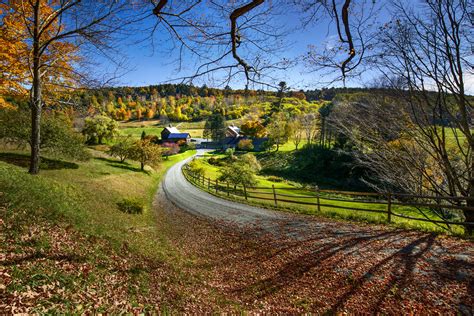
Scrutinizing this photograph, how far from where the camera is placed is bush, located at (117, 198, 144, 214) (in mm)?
12406

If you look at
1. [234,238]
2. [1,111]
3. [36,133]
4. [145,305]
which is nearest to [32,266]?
Answer: [145,305]

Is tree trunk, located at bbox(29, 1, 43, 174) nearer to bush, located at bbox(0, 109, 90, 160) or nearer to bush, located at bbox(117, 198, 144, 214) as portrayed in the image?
bush, located at bbox(117, 198, 144, 214)

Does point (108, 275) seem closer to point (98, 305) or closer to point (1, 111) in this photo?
point (98, 305)

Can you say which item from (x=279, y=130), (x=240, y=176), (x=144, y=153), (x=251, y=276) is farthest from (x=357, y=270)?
(x=279, y=130)

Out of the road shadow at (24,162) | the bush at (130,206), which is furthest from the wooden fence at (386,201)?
the road shadow at (24,162)

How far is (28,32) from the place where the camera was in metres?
7.74

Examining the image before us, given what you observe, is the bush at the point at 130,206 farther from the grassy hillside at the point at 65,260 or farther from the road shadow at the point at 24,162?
the road shadow at the point at 24,162

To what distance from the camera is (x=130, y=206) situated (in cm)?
1264

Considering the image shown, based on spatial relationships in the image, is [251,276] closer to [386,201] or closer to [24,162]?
[386,201]

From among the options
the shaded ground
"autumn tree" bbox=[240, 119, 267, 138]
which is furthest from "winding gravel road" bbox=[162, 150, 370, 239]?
"autumn tree" bbox=[240, 119, 267, 138]

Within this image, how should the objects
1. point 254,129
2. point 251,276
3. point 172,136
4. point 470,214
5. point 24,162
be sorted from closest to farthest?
point 251,276
point 470,214
point 24,162
point 254,129
point 172,136

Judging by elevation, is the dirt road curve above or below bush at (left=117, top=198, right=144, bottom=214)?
above

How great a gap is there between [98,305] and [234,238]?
19.9 feet

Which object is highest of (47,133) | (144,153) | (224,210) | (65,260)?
(47,133)
